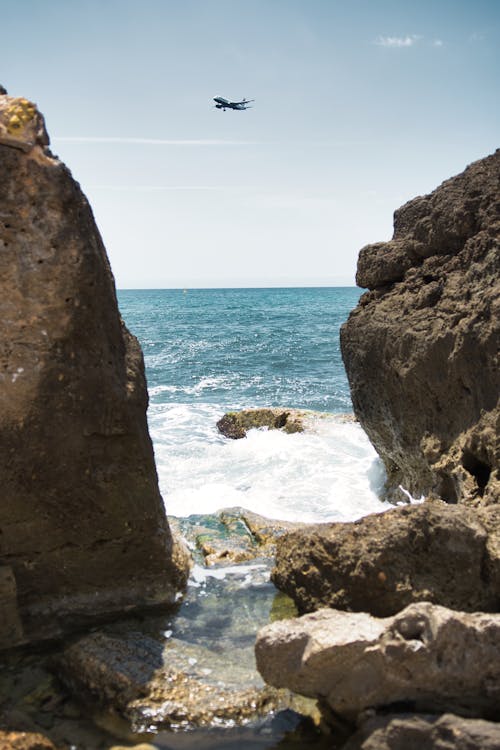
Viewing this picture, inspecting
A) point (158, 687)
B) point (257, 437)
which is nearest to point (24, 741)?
point (158, 687)

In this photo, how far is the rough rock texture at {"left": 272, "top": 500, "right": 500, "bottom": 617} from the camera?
4320 millimetres

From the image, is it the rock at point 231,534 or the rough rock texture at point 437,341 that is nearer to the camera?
the rough rock texture at point 437,341

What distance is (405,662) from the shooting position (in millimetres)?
3426

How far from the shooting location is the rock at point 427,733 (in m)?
3.08

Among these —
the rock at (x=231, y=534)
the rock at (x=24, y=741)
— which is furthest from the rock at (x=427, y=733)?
the rock at (x=231, y=534)

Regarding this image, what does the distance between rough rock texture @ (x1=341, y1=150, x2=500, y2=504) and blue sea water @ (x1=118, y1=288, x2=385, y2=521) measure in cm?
175

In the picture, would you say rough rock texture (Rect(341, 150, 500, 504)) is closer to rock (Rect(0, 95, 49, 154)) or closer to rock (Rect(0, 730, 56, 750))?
rock (Rect(0, 730, 56, 750))

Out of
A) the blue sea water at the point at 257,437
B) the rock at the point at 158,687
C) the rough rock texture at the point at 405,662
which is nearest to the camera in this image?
the rough rock texture at the point at 405,662

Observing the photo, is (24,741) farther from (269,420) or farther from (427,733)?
(269,420)

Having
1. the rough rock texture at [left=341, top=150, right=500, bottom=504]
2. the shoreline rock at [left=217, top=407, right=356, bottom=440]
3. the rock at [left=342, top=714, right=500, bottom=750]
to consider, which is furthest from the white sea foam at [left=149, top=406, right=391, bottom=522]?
the rock at [left=342, top=714, right=500, bottom=750]

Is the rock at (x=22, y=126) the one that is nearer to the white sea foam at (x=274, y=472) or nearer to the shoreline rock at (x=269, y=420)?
the white sea foam at (x=274, y=472)

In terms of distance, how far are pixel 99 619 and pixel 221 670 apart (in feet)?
3.76

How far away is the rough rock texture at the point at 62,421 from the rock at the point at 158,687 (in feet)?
2.15

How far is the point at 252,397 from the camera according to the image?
62.7 feet
